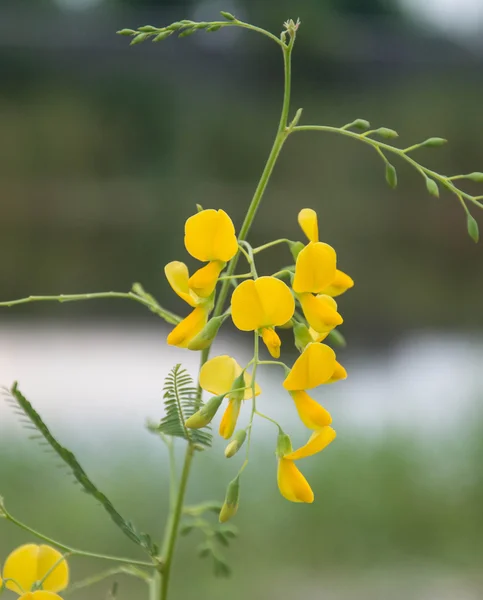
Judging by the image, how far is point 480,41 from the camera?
4.82 meters

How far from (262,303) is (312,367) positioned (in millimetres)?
33

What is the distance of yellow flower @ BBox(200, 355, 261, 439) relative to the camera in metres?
0.34

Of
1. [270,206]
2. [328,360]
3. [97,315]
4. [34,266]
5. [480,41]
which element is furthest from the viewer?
[480,41]

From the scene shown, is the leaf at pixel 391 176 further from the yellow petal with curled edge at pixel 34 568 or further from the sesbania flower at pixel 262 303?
the yellow petal with curled edge at pixel 34 568

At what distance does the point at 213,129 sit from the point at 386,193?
1075 millimetres

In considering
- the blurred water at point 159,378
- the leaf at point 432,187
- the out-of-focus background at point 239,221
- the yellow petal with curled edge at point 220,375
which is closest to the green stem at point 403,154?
the leaf at point 432,187

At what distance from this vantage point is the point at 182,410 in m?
0.35

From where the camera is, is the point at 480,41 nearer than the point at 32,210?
No

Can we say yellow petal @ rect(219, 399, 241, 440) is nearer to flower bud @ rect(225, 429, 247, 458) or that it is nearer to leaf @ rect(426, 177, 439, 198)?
flower bud @ rect(225, 429, 247, 458)

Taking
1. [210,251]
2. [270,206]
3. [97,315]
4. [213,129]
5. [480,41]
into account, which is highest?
[210,251]

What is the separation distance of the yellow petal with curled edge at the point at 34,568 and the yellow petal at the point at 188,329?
0.38 feet

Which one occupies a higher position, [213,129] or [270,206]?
[213,129]

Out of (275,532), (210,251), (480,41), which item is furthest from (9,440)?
(480,41)

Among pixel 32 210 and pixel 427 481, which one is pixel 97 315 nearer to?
pixel 32 210
